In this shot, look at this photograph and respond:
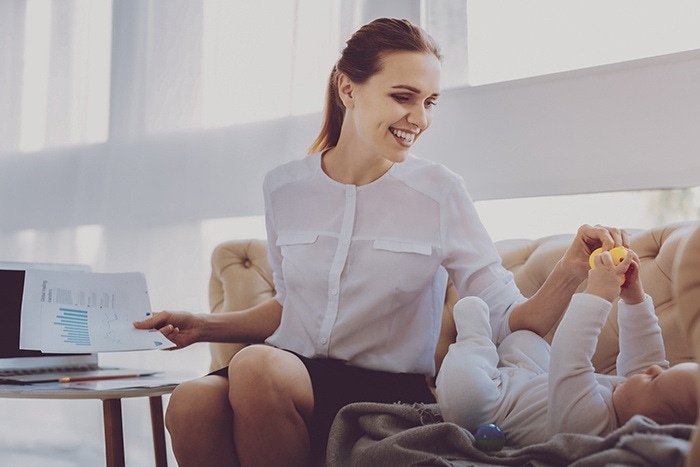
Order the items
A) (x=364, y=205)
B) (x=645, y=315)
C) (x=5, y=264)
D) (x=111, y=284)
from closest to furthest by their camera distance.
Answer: (x=645, y=315) < (x=364, y=205) < (x=111, y=284) < (x=5, y=264)

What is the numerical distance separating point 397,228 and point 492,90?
666 millimetres

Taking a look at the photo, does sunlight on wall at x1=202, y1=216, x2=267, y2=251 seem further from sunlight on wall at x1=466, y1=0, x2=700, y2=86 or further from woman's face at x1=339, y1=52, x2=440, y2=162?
woman's face at x1=339, y1=52, x2=440, y2=162

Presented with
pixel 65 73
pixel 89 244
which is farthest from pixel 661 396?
pixel 65 73

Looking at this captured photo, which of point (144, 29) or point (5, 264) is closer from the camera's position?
point (5, 264)

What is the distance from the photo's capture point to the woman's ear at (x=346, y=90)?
5.63ft

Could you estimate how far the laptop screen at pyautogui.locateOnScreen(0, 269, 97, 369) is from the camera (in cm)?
191

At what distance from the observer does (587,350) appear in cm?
121

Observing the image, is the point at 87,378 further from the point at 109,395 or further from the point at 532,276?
the point at 532,276

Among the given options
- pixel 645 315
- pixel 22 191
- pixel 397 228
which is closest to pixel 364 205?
pixel 397 228

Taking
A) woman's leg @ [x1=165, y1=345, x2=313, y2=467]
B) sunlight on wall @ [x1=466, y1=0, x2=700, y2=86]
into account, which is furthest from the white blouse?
sunlight on wall @ [x1=466, y1=0, x2=700, y2=86]

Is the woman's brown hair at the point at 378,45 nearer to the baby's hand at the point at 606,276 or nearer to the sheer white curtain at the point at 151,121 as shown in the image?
the baby's hand at the point at 606,276

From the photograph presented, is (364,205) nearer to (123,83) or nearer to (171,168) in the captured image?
(171,168)

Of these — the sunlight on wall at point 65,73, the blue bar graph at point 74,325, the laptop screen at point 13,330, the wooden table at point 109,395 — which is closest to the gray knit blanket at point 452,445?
the wooden table at point 109,395

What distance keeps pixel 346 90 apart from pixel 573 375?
31.9 inches
